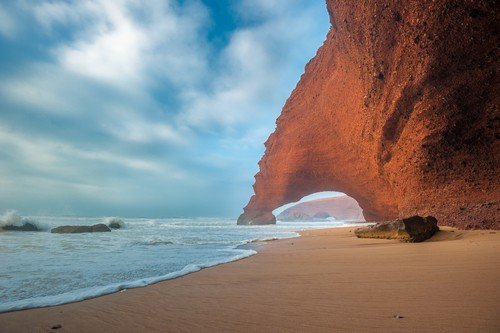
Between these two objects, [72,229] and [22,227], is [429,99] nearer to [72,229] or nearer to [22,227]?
[72,229]

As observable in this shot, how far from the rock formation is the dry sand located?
128m

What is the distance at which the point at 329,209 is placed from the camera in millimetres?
140750

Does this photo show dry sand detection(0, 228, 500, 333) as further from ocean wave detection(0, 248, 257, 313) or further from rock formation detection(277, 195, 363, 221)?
rock formation detection(277, 195, 363, 221)

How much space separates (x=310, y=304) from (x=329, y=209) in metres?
145

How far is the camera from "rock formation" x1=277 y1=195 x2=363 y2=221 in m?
132

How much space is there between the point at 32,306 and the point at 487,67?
496 inches

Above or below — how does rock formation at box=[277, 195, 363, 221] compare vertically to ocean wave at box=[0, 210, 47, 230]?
above

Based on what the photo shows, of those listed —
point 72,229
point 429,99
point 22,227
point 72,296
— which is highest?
point 429,99

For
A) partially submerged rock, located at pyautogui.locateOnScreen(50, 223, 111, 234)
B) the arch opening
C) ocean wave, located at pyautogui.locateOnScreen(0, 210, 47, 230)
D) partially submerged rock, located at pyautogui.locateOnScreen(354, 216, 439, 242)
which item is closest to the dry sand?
partially submerged rock, located at pyautogui.locateOnScreen(354, 216, 439, 242)

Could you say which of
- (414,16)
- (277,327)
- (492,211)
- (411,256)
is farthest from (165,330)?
(414,16)

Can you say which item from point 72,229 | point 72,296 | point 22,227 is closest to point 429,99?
point 72,296

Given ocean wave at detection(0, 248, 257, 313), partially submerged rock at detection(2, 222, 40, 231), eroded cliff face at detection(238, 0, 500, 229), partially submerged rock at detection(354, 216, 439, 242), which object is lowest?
ocean wave at detection(0, 248, 257, 313)

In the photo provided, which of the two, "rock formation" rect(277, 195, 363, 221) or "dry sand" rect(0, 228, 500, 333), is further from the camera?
"rock formation" rect(277, 195, 363, 221)

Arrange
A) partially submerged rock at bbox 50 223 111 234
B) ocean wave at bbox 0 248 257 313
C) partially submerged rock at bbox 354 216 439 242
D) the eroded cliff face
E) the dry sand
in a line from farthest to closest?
1. partially submerged rock at bbox 50 223 111 234
2. the eroded cliff face
3. partially submerged rock at bbox 354 216 439 242
4. ocean wave at bbox 0 248 257 313
5. the dry sand
